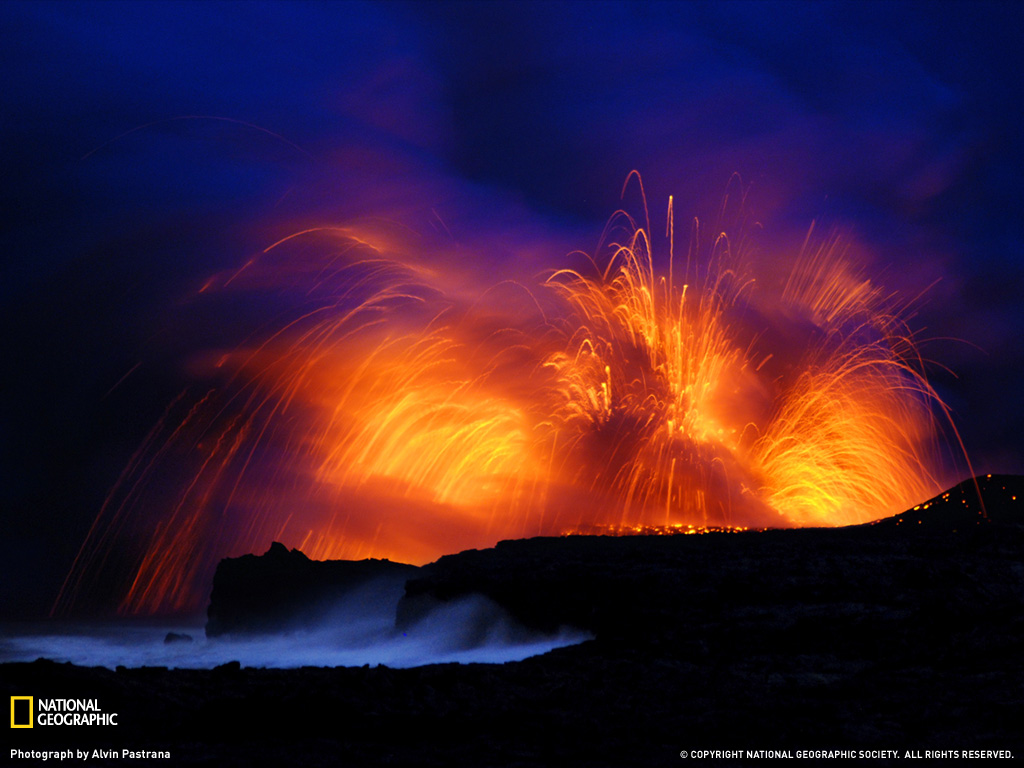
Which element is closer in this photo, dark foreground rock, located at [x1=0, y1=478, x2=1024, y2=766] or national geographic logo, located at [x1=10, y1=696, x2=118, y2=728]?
dark foreground rock, located at [x1=0, y1=478, x2=1024, y2=766]

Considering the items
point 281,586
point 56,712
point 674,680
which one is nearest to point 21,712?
point 56,712

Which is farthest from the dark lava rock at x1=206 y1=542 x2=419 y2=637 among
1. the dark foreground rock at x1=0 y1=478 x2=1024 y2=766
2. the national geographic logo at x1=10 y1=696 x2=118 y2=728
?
the national geographic logo at x1=10 y1=696 x2=118 y2=728

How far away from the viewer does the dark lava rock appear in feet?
263

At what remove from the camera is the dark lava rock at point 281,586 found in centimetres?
8006

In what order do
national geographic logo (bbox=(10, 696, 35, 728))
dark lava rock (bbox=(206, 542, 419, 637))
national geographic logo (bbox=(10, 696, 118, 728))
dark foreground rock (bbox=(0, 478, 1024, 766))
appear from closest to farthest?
dark foreground rock (bbox=(0, 478, 1024, 766)), national geographic logo (bbox=(10, 696, 35, 728)), national geographic logo (bbox=(10, 696, 118, 728)), dark lava rock (bbox=(206, 542, 419, 637))

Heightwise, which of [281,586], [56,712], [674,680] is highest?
[281,586]

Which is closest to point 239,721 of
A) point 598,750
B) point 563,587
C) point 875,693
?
point 598,750

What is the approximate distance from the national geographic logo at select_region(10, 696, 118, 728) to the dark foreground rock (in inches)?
12.5

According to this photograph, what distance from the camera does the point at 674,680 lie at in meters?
23.7

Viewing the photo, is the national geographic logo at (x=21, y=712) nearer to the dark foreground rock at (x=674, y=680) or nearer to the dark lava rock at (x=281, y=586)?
the dark foreground rock at (x=674, y=680)

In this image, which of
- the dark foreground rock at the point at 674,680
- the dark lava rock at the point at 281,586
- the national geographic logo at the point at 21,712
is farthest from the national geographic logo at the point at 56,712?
the dark lava rock at the point at 281,586

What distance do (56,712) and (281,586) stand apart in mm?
72491

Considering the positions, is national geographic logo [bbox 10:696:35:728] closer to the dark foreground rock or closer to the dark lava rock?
the dark foreground rock

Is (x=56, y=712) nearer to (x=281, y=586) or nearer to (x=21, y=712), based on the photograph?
(x=21, y=712)
